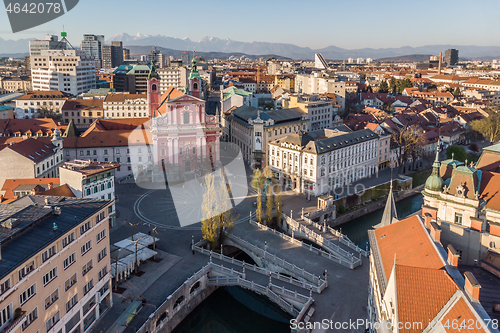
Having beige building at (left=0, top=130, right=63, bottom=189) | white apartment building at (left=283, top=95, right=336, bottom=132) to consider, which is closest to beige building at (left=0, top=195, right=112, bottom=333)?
beige building at (left=0, top=130, right=63, bottom=189)

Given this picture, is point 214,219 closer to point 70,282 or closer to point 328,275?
point 328,275

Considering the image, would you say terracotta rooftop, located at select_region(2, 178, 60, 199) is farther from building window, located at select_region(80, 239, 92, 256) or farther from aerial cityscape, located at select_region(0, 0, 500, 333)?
building window, located at select_region(80, 239, 92, 256)

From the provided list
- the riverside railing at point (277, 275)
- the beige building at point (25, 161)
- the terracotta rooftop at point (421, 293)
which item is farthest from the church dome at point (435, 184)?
the beige building at point (25, 161)

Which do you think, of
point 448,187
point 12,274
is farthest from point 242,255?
point 12,274

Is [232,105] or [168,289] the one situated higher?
[232,105]

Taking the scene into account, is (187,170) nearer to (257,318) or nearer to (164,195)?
A: (164,195)

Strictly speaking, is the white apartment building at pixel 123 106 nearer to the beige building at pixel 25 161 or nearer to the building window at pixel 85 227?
the beige building at pixel 25 161

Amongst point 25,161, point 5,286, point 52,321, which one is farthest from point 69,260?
point 25,161
